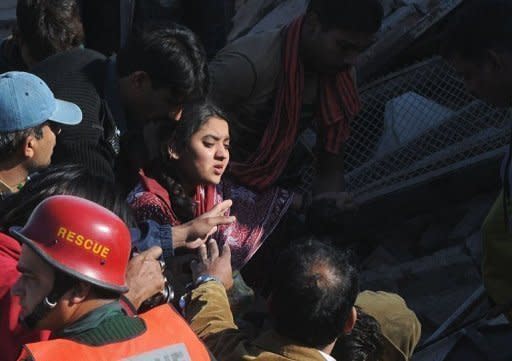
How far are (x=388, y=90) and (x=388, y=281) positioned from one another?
1.13 m

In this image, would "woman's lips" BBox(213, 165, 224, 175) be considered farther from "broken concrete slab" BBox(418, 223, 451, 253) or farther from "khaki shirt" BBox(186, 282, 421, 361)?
"broken concrete slab" BBox(418, 223, 451, 253)

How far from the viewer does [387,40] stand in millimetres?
Answer: 5617

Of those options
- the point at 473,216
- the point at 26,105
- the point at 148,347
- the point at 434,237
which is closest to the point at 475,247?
the point at 473,216

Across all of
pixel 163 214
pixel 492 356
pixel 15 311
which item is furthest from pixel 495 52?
pixel 15 311

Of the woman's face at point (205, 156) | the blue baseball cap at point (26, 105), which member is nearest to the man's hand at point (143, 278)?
the blue baseball cap at point (26, 105)

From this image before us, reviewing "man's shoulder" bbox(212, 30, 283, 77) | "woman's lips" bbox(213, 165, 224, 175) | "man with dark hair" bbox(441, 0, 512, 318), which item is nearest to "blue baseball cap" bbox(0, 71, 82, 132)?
"woman's lips" bbox(213, 165, 224, 175)

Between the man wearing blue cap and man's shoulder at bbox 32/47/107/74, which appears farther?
man's shoulder at bbox 32/47/107/74

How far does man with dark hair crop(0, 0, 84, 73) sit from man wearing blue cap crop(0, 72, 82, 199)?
79 cm

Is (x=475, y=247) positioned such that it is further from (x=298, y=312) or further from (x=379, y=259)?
(x=298, y=312)

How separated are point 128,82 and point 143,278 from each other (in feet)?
3.86

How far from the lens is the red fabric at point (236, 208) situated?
397 centimetres

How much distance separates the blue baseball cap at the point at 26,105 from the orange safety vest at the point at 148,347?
1006 millimetres

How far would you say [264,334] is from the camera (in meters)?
3.13

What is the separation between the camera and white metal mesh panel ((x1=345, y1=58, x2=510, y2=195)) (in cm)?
533
